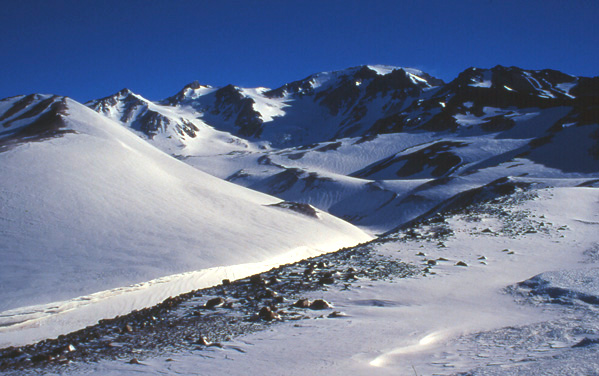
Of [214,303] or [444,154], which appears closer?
[214,303]

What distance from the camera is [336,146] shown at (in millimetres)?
110125

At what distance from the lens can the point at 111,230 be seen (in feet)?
66.9

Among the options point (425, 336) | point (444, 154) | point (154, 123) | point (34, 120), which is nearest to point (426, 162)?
point (444, 154)

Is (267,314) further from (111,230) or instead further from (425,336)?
(111,230)

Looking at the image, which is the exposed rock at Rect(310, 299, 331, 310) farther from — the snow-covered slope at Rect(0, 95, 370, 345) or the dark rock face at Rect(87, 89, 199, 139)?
the dark rock face at Rect(87, 89, 199, 139)

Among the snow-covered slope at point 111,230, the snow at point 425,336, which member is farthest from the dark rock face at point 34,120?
the snow at point 425,336

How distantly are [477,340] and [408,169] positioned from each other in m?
78.0

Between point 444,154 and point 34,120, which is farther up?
point 444,154

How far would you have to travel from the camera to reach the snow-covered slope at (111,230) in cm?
1459

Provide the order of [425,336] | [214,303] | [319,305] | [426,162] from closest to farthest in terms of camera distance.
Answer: [425,336]
[319,305]
[214,303]
[426,162]

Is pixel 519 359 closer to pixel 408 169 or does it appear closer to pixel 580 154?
pixel 580 154

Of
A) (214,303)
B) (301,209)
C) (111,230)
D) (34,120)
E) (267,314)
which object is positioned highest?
(34,120)

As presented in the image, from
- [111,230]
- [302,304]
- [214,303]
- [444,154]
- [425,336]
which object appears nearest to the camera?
[425,336]

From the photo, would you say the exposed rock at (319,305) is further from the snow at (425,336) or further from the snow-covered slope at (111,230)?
the snow-covered slope at (111,230)
